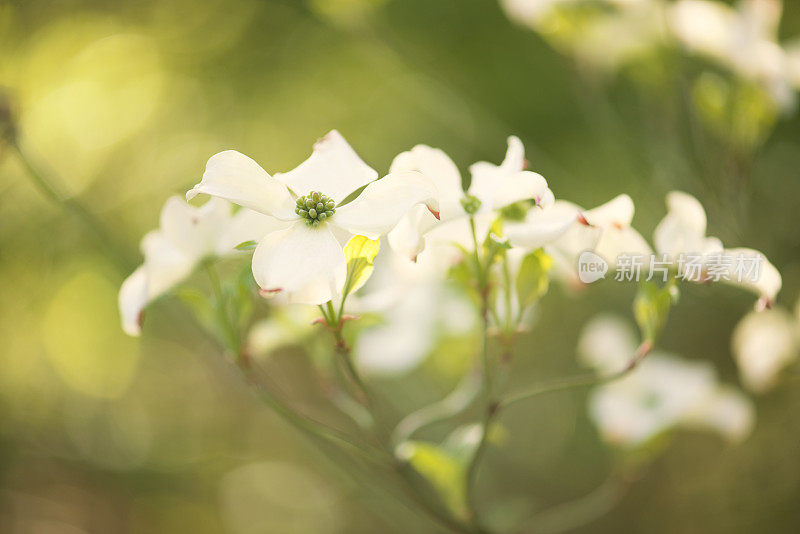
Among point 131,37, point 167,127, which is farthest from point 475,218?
point 131,37

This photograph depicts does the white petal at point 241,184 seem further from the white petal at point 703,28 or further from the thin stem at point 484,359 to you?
the white petal at point 703,28

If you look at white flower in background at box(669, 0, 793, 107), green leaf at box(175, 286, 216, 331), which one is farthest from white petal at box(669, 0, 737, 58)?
green leaf at box(175, 286, 216, 331)

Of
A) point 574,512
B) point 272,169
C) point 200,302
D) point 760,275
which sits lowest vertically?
point 574,512

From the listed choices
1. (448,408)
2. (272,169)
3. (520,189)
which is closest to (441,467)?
(448,408)

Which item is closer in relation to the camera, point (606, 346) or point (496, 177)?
point (496, 177)

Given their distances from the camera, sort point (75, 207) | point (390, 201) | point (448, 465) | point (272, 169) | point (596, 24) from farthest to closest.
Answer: point (272, 169) → point (596, 24) → point (75, 207) → point (448, 465) → point (390, 201)

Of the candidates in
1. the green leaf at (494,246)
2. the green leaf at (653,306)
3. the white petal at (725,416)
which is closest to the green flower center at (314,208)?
the green leaf at (494,246)

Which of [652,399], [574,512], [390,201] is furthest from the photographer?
[574,512]

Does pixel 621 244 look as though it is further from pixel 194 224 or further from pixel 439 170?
pixel 194 224
